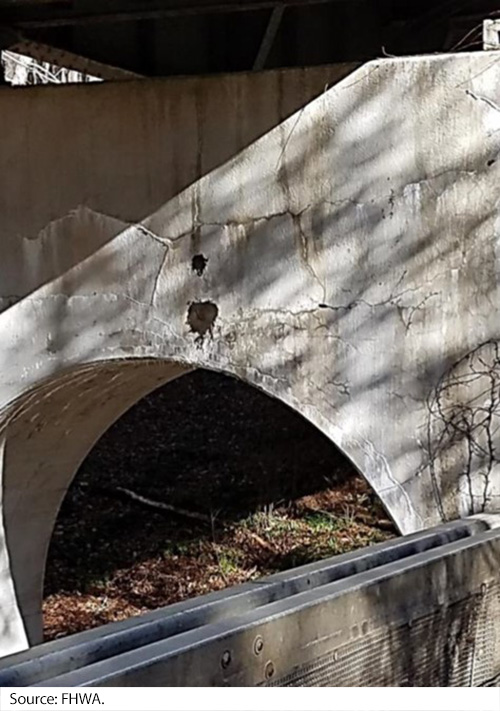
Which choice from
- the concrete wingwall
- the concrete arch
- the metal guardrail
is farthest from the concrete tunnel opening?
the metal guardrail

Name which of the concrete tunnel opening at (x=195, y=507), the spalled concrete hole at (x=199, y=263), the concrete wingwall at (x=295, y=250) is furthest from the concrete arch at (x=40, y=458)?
the concrete tunnel opening at (x=195, y=507)

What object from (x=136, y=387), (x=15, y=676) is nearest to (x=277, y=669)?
(x=15, y=676)

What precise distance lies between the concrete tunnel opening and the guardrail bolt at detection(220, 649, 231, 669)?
6.13 meters

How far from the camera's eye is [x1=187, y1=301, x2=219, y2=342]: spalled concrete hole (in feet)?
14.5

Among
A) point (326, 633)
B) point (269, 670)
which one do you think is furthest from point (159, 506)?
point (269, 670)

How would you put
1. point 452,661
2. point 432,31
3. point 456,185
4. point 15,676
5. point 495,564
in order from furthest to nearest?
point 432,31
point 456,185
point 495,564
point 452,661
point 15,676

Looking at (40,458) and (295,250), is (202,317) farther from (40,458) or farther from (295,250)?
(40,458)

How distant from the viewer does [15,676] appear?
→ 1.74 metres

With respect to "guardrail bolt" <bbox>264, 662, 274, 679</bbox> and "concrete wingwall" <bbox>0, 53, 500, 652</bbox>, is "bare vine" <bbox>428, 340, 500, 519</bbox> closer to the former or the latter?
"concrete wingwall" <bbox>0, 53, 500, 652</bbox>

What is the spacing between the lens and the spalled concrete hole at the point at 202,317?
4414 mm

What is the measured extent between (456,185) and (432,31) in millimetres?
2905

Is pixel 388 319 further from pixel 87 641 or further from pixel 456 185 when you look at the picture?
pixel 87 641

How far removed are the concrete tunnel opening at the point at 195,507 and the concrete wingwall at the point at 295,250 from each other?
3.68m
